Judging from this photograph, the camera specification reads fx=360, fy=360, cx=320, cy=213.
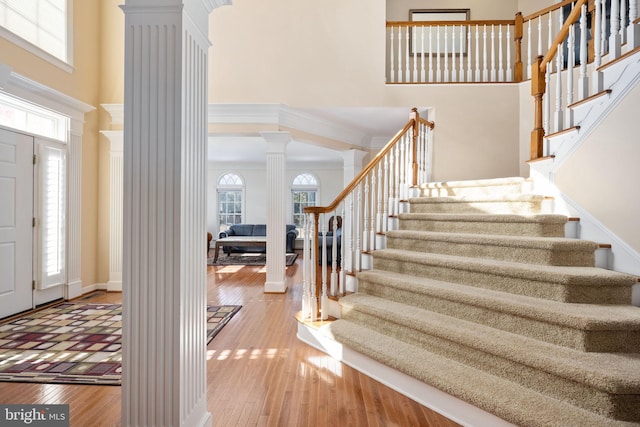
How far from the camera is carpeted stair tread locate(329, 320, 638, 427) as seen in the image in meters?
1.66

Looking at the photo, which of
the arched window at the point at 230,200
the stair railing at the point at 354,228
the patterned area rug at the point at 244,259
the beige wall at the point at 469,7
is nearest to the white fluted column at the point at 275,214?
the stair railing at the point at 354,228

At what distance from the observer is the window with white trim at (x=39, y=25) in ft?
12.5

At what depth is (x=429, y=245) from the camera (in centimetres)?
326

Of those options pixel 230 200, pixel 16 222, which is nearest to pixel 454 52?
pixel 16 222

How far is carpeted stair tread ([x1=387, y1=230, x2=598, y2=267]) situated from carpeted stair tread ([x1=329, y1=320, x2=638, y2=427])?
0.92 meters

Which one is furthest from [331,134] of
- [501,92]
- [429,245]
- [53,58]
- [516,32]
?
[53,58]

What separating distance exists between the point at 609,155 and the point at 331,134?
4.14m

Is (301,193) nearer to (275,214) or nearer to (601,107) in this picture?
(275,214)

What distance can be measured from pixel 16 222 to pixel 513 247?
16.6 ft

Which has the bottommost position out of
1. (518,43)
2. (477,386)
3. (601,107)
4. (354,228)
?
(477,386)

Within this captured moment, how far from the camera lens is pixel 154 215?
4.80 ft
